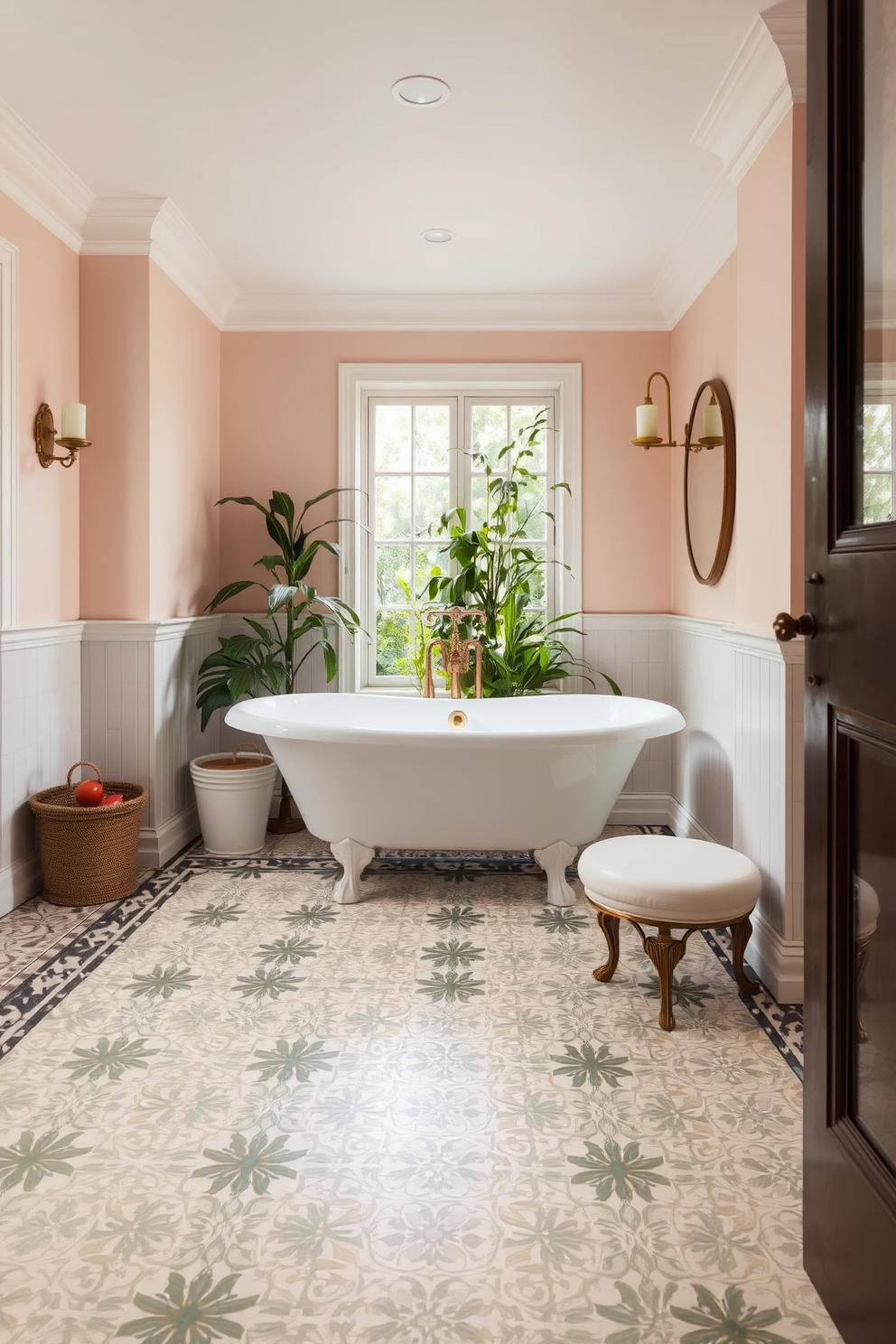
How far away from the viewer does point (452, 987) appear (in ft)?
8.21

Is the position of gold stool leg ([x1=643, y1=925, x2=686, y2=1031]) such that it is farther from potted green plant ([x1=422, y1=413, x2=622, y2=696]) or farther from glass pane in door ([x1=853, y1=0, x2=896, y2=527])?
potted green plant ([x1=422, y1=413, x2=622, y2=696])

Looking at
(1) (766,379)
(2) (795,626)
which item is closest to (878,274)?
(2) (795,626)

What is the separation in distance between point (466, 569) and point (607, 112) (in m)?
1.93

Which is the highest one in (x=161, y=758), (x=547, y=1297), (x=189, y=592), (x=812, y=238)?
(x=812, y=238)

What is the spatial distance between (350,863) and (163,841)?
89cm

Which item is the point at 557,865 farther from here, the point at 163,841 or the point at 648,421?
the point at 648,421

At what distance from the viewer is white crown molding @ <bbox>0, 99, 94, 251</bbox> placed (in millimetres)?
2771

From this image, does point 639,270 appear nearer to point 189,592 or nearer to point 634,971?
point 189,592

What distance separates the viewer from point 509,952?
2.75m

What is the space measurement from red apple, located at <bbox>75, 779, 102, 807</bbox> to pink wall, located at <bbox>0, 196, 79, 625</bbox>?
1.94 feet

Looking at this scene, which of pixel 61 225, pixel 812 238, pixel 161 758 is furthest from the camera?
pixel 161 758

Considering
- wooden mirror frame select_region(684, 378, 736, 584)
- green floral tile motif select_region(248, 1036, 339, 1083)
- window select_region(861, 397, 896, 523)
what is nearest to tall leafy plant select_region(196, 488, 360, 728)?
wooden mirror frame select_region(684, 378, 736, 584)

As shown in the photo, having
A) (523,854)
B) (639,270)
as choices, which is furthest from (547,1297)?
(639,270)

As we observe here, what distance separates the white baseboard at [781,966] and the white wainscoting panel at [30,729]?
239 centimetres
